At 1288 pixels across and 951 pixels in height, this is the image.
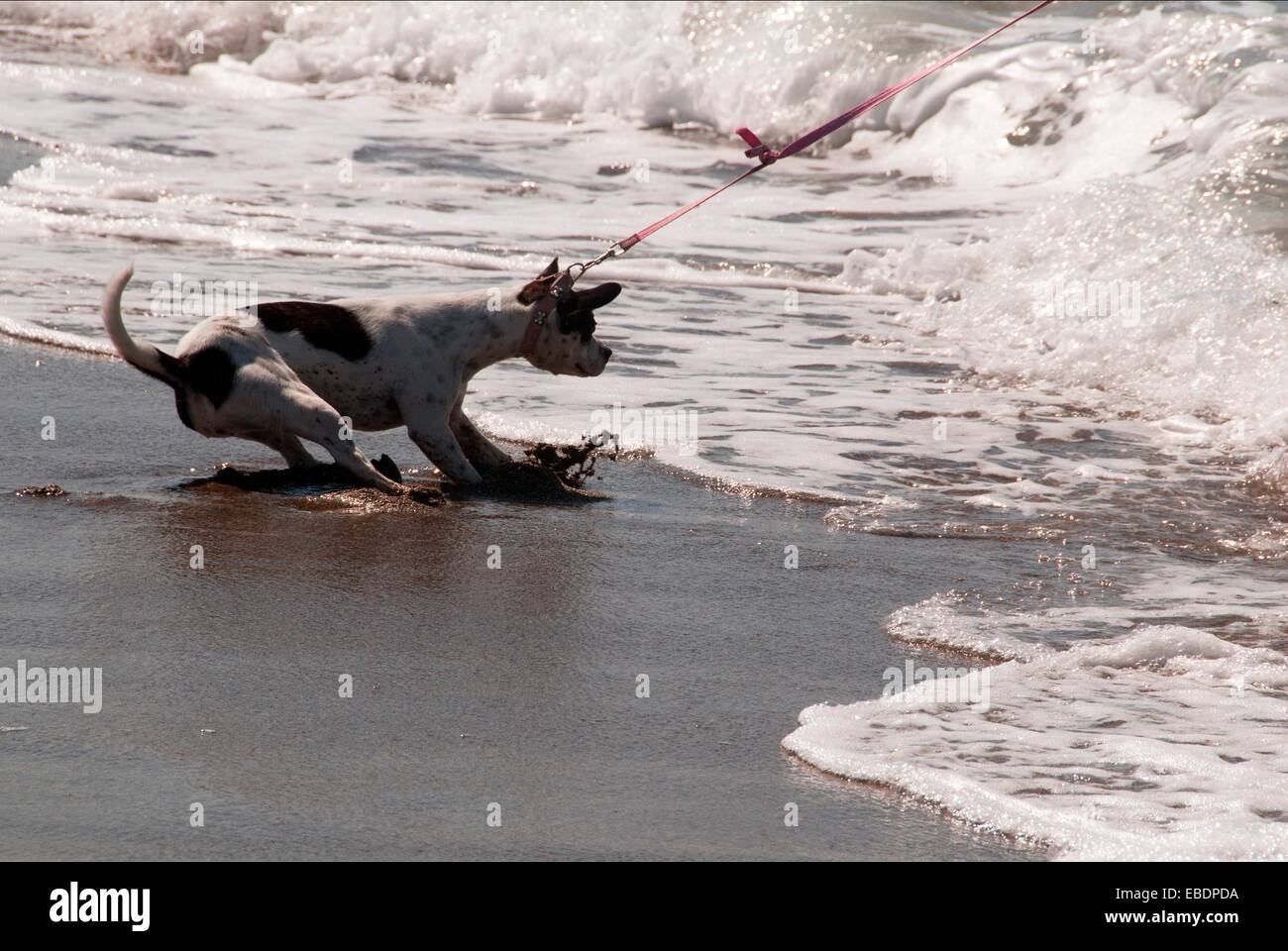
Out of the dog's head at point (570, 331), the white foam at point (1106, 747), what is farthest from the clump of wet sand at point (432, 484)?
the white foam at point (1106, 747)

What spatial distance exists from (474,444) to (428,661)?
2.26 metres

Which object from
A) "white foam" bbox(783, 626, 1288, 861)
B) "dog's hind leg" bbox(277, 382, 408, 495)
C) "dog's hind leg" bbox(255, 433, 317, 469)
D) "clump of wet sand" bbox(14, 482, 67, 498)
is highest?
"dog's hind leg" bbox(277, 382, 408, 495)

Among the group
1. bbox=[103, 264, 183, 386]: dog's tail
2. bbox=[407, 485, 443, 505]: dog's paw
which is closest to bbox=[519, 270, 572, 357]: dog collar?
bbox=[407, 485, 443, 505]: dog's paw

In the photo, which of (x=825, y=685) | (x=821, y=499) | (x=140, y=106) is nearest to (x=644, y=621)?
(x=825, y=685)

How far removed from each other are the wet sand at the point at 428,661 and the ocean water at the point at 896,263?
0.87 ft

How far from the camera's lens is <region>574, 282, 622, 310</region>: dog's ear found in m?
6.72

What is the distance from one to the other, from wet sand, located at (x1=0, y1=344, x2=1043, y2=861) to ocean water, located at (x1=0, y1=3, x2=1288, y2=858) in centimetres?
27

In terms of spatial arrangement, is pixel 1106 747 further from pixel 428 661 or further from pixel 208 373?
pixel 208 373

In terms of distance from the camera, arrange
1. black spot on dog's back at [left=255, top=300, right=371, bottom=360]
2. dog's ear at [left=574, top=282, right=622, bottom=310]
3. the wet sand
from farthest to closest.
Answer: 1. dog's ear at [left=574, top=282, right=622, bottom=310]
2. black spot on dog's back at [left=255, top=300, right=371, bottom=360]
3. the wet sand

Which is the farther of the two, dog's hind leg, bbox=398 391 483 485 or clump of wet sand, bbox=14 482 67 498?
dog's hind leg, bbox=398 391 483 485

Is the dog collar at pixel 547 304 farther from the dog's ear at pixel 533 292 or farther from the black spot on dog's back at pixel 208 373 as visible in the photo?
the black spot on dog's back at pixel 208 373

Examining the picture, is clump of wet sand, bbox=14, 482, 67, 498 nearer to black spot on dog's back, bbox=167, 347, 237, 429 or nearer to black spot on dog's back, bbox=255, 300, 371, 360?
black spot on dog's back, bbox=167, 347, 237, 429
